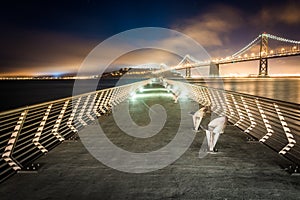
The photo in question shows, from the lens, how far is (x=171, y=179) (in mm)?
3883

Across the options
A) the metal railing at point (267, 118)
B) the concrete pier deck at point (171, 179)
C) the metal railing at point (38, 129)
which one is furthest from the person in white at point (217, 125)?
the metal railing at point (38, 129)

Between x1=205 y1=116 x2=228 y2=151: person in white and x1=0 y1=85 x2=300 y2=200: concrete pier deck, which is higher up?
x1=205 y1=116 x2=228 y2=151: person in white

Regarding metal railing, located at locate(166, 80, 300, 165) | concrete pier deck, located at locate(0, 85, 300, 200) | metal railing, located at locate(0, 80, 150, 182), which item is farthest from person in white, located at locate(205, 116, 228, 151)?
metal railing, located at locate(0, 80, 150, 182)

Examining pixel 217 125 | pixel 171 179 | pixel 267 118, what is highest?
pixel 217 125

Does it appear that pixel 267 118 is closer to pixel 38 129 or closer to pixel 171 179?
pixel 171 179

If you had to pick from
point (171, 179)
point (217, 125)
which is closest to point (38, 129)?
point (171, 179)

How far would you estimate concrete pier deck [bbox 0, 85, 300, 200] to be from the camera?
342 centimetres

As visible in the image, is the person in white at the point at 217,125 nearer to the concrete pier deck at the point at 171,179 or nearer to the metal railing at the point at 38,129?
the concrete pier deck at the point at 171,179

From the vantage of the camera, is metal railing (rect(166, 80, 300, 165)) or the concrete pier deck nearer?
the concrete pier deck

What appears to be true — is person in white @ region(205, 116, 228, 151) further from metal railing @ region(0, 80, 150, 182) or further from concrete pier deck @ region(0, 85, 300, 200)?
metal railing @ region(0, 80, 150, 182)

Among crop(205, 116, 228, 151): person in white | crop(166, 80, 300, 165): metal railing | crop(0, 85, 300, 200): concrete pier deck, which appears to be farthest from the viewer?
crop(166, 80, 300, 165): metal railing

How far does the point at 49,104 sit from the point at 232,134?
464 cm

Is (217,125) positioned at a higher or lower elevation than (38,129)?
higher

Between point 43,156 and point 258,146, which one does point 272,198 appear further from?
point 43,156
